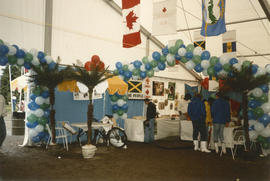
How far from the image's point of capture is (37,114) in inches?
Result: 273

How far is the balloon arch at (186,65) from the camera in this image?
20.3ft

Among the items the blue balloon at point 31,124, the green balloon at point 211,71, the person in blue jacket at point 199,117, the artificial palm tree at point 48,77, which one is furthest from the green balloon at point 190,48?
the blue balloon at point 31,124

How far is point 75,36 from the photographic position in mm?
8883

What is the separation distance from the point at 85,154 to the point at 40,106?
6.96ft

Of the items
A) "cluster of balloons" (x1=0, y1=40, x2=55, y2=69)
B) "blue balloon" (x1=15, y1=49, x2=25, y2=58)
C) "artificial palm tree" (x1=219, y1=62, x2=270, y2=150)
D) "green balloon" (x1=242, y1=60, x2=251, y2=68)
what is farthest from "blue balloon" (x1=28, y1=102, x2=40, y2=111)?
"green balloon" (x1=242, y1=60, x2=251, y2=68)

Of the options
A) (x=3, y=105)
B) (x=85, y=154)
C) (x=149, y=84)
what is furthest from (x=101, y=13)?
(x=85, y=154)

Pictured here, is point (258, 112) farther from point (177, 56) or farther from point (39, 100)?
point (39, 100)

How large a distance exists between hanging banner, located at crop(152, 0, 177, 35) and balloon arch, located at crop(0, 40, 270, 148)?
0.74 meters

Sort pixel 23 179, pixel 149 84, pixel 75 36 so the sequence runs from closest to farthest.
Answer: pixel 23 179 → pixel 75 36 → pixel 149 84

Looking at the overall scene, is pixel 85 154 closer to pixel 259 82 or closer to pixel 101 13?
pixel 259 82

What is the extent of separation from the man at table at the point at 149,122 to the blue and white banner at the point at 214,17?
2672 mm

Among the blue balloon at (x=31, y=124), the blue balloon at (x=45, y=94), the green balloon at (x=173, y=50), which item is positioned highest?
the green balloon at (x=173, y=50)

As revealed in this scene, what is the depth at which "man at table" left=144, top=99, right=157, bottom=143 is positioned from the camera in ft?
25.5

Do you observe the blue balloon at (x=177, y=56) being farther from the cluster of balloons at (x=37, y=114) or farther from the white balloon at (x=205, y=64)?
the cluster of balloons at (x=37, y=114)
